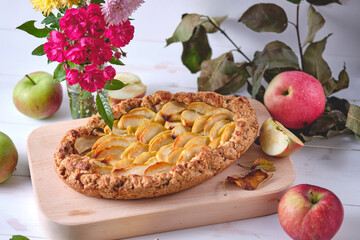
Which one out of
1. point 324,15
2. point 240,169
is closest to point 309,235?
point 240,169

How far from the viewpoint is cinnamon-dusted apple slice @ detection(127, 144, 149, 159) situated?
77.1 inches

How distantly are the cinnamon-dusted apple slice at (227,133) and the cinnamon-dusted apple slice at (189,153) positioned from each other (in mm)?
88

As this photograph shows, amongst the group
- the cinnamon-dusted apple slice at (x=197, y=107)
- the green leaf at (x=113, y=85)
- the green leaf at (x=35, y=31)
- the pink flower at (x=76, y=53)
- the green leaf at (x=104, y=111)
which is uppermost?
the green leaf at (x=35, y=31)

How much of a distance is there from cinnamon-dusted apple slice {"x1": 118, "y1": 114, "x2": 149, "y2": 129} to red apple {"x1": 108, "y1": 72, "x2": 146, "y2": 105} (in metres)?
0.34

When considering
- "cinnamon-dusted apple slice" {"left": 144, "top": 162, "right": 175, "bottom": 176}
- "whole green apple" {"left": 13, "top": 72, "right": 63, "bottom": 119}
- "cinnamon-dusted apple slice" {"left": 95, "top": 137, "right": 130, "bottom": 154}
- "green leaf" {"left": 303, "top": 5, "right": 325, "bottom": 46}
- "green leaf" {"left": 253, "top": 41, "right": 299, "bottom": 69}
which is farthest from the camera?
"green leaf" {"left": 303, "top": 5, "right": 325, "bottom": 46}

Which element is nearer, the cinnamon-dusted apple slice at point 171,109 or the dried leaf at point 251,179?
the dried leaf at point 251,179

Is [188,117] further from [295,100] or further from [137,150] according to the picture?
[295,100]

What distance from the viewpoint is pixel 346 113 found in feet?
8.15

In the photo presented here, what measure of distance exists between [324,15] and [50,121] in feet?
5.10

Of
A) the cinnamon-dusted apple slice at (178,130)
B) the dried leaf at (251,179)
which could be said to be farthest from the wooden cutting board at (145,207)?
the cinnamon-dusted apple slice at (178,130)

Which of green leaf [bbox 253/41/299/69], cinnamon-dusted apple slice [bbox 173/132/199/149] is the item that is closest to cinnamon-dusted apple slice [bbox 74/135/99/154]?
cinnamon-dusted apple slice [bbox 173/132/199/149]

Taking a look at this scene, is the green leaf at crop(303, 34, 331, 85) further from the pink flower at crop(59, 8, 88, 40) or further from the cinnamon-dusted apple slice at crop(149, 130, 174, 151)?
the pink flower at crop(59, 8, 88, 40)

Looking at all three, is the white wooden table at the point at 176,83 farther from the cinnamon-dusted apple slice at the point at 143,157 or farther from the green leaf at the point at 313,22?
the cinnamon-dusted apple slice at the point at 143,157

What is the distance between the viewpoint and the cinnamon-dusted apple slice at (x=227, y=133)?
2.02 metres
